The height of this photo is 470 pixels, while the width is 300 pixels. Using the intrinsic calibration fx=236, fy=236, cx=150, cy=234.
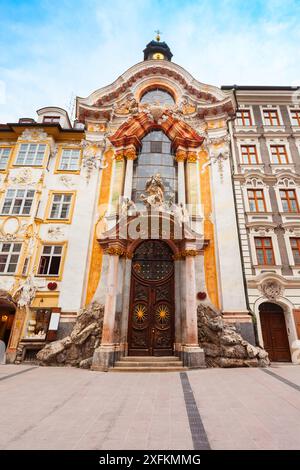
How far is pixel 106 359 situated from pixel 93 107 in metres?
16.7

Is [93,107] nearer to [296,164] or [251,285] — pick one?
[296,164]

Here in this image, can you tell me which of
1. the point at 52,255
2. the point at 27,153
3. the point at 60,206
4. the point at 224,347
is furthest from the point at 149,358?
the point at 27,153

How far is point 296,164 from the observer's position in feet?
54.0

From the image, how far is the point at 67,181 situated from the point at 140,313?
10.0 metres

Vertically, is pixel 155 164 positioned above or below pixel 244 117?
below

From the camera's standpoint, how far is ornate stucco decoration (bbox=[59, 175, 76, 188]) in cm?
1606

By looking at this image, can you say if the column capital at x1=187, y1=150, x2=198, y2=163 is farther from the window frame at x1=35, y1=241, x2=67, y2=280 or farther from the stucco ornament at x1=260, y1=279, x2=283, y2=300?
the window frame at x1=35, y1=241, x2=67, y2=280

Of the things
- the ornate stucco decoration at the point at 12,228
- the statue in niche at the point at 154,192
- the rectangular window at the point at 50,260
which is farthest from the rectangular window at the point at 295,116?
the ornate stucco decoration at the point at 12,228

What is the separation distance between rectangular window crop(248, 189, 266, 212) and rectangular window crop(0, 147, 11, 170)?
17.1 metres

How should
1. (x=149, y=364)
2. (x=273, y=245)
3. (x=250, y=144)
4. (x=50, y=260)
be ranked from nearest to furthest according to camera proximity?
(x=149, y=364)
(x=50, y=260)
(x=273, y=245)
(x=250, y=144)

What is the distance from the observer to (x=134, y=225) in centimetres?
1333

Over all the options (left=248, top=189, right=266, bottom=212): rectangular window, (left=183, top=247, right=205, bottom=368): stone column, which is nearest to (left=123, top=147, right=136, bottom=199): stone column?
(left=183, top=247, right=205, bottom=368): stone column

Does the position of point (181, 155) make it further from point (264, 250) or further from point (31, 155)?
point (31, 155)
